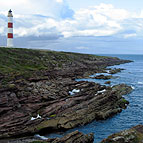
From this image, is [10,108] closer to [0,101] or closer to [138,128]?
[0,101]

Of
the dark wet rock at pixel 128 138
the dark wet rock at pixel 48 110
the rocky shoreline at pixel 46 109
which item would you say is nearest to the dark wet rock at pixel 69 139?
the rocky shoreline at pixel 46 109

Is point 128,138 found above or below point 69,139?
above

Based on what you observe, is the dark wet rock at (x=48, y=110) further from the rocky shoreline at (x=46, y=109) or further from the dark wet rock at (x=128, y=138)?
the dark wet rock at (x=128, y=138)

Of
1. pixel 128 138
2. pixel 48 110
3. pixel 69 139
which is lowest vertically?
pixel 69 139

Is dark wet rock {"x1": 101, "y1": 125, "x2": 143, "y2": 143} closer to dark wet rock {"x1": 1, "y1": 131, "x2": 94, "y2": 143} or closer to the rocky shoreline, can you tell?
dark wet rock {"x1": 1, "y1": 131, "x2": 94, "y2": 143}

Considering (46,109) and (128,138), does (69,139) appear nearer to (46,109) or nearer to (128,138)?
(128,138)

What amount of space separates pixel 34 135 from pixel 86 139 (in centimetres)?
916

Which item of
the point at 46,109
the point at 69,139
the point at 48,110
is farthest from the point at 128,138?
the point at 46,109

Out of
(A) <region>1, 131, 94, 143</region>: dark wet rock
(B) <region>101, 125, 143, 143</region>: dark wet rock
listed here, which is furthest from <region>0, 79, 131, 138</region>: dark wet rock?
(B) <region>101, 125, 143, 143</region>: dark wet rock

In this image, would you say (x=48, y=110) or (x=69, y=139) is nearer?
(x=69, y=139)

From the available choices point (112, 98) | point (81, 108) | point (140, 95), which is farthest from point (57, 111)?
point (140, 95)

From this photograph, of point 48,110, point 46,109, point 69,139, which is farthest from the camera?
point 46,109

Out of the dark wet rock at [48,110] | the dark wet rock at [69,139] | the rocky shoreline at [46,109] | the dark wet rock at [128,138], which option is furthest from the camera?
the dark wet rock at [48,110]

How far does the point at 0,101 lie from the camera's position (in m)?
36.9
